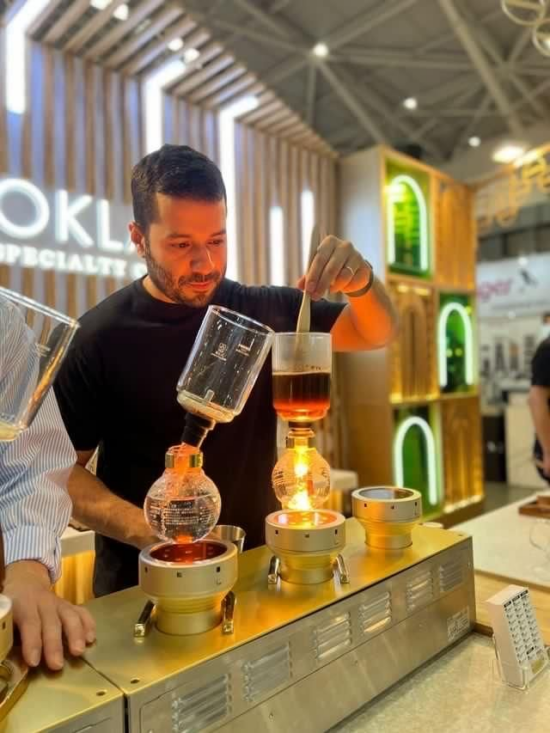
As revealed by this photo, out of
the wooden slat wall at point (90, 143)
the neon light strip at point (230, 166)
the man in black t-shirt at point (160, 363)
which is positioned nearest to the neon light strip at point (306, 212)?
the wooden slat wall at point (90, 143)

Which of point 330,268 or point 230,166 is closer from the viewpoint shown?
point 330,268

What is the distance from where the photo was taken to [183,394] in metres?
0.86

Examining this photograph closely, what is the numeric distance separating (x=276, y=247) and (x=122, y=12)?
6.00 feet

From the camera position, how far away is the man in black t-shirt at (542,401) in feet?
9.96

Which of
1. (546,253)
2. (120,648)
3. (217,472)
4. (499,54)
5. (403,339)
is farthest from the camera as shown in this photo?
(546,253)

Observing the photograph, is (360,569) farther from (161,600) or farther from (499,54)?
(499,54)

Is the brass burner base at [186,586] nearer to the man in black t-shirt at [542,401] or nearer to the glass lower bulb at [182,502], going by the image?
the glass lower bulb at [182,502]

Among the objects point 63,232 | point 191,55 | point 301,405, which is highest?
point 191,55

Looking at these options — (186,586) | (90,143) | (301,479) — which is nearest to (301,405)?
(301,479)

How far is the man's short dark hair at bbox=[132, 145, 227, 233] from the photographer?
112 centimetres

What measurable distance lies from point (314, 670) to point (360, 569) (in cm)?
20

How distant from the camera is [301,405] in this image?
3.14 feet

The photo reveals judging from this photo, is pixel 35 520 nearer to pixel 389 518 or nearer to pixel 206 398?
pixel 206 398

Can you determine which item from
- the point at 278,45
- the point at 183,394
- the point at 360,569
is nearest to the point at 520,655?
the point at 360,569
